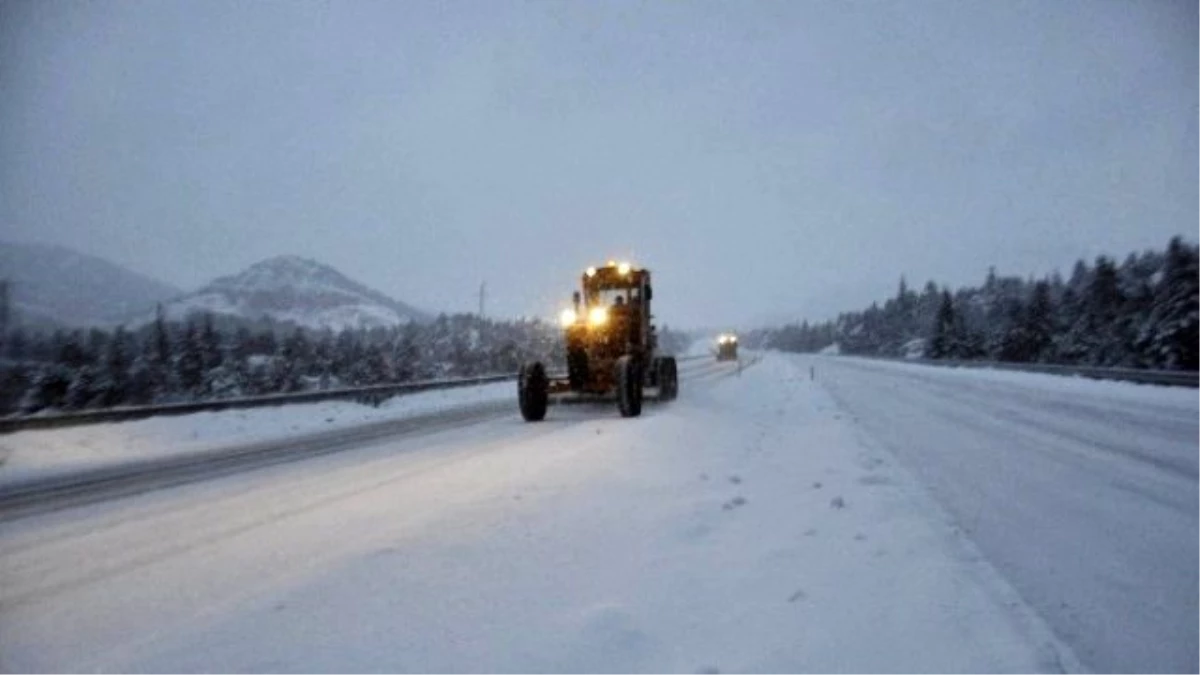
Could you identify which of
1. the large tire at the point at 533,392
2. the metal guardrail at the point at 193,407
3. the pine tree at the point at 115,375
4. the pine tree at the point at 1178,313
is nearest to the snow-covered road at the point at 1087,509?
the large tire at the point at 533,392

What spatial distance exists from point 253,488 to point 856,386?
26.3 m

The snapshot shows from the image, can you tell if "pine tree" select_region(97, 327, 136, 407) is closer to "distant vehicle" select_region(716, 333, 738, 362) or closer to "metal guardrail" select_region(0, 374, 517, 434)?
"metal guardrail" select_region(0, 374, 517, 434)

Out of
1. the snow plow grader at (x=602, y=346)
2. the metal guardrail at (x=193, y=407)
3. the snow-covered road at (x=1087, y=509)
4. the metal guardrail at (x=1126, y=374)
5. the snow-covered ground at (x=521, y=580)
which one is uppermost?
the snow plow grader at (x=602, y=346)

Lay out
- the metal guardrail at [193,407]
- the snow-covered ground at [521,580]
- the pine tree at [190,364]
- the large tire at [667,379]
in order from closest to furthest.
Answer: the snow-covered ground at [521,580] < the metal guardrail at [193,407] < the large tire at [667,379] < the pine tree at [190,364]

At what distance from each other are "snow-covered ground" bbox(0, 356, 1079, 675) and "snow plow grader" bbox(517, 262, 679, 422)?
7904 mm

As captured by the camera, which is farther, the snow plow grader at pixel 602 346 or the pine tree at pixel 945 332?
the pine tree at pixel 945 332

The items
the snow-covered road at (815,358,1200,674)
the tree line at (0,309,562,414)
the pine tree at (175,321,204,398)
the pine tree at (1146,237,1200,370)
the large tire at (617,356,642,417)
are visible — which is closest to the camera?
the snow-covered road at (815,358,1200,674)

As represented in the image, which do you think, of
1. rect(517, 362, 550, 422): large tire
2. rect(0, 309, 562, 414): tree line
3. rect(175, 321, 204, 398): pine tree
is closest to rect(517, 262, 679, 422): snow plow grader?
rect(517, 362, 550, 422): large tire

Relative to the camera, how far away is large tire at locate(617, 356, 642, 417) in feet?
54.6

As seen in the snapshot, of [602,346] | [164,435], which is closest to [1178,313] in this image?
[602,346]

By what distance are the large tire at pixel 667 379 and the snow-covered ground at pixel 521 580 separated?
12.4m

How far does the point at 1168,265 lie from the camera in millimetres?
41031

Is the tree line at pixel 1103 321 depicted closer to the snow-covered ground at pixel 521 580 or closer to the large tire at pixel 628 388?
the large tire at pixel 628 388

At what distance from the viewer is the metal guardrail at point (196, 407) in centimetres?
1374
